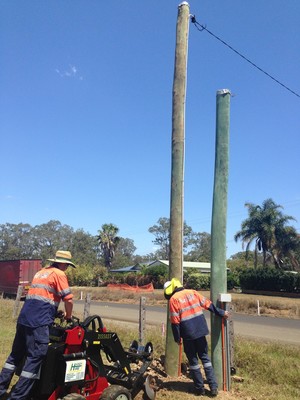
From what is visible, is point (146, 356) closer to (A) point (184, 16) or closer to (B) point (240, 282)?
(A) point (184, 16)

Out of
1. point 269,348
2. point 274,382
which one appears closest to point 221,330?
point 274,382

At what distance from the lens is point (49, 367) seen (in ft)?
16.0

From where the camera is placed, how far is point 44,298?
513 cm

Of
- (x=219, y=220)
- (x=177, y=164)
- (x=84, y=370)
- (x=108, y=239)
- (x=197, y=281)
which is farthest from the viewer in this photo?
(x=108, y=239)

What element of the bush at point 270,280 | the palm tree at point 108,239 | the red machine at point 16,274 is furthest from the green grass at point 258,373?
the palm tree at point 108,239

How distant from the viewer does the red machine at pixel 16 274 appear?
25828mm

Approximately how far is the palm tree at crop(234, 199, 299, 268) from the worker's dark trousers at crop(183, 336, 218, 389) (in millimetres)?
45828

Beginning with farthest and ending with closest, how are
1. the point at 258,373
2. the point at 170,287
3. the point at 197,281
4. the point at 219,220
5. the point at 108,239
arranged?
the point at 108,239 → the point at 197,281 → the point at 258,373 → the point at 219,220 → the point at 170,287

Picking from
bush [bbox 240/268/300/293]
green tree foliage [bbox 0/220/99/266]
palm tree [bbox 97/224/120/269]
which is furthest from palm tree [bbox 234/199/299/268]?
green tree foliage [bbox 0/220/99/266]

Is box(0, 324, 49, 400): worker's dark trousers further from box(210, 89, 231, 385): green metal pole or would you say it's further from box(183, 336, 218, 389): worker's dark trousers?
box(210, 89, 231, 385): green metal pole

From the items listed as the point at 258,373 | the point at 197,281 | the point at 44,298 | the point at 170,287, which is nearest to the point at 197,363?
the point at 170,287

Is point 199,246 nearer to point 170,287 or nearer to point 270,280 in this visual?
point 270,280

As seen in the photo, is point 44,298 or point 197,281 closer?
point 44,298

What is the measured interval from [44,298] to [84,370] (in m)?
0.96
